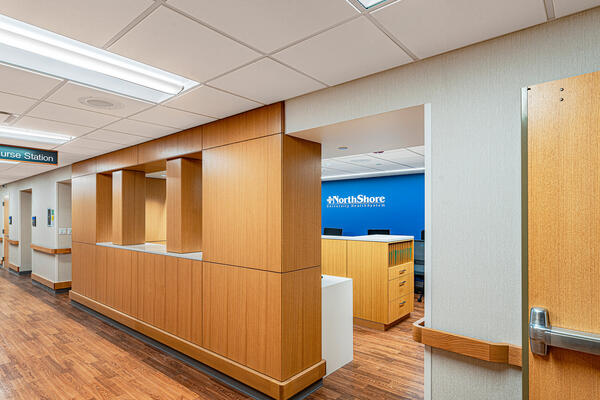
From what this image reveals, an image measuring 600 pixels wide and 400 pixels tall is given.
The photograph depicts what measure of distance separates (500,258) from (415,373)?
215 centimetres

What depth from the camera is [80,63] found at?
2344mm

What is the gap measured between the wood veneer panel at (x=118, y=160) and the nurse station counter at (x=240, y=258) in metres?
0.08

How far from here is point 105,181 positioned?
576cm

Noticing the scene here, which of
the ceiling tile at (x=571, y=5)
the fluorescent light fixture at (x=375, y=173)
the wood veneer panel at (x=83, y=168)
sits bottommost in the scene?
the wood veneer panel at (x=83, y=168)

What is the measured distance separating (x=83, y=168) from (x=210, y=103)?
440cm

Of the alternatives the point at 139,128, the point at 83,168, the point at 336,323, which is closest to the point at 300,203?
the point at 336,323

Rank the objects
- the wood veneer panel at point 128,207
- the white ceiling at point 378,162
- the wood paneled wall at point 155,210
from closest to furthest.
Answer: the wood veneer panel at point 128,207
the white ceiling at point 378,162
the wood paneled wall at point 155,210

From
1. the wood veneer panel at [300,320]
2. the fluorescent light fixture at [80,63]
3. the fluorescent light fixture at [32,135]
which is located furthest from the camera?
the fluorescent light fixture at [32,135]

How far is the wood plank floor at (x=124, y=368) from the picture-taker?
10.2ft

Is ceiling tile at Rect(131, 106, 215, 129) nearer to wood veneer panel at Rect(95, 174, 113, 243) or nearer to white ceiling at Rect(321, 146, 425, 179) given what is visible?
wood veneer panel at Rect(95, 174, 113, 243)

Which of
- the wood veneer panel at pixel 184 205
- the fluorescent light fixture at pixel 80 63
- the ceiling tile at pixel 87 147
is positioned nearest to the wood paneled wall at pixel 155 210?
the ceiling tile at pixel 87 147

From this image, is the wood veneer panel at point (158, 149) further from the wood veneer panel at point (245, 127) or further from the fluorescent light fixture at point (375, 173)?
the fluorescent light fixture at point (375, 173)

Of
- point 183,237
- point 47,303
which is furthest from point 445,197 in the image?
point 47,303

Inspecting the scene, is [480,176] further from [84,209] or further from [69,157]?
[84,209]
